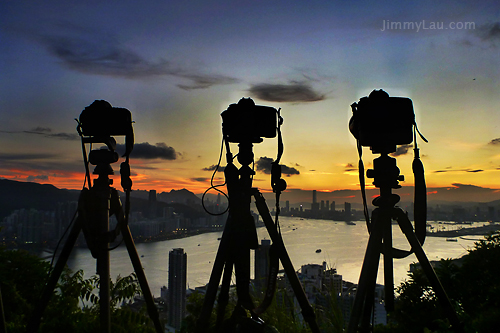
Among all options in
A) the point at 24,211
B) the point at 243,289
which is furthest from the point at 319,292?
the point at 24,211

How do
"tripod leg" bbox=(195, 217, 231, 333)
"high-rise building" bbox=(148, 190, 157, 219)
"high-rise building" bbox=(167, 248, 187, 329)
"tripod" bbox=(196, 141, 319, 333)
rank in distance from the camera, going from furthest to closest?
1. "high-rise building" bbox=(148, 190, 157, 219)
2. "high-rise building" bbox=(167, 248, 187, 329)
3. "tripod" bbox=(196, 141, 319, 333)
4. "tripod leg" bbox=(195, 217, 231, 333)

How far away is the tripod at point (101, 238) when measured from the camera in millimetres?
1754

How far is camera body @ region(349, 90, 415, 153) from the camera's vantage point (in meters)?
1.79

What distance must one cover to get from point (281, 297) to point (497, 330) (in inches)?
62.2

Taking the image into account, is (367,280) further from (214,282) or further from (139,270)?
(139,270)

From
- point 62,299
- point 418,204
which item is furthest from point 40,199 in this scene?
point 418,204

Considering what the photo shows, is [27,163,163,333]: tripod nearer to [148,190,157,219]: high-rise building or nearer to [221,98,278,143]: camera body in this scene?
[221,98,278,143]: camera body

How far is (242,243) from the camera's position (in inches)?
68.0

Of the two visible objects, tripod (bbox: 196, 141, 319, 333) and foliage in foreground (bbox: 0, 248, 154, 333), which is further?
foliage in foreground (bbox: 0, 248, 154, 333)

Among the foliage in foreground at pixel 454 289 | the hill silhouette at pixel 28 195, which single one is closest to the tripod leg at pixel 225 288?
the foliage in foreground at pixel 454 289

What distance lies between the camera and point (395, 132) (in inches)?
71.1

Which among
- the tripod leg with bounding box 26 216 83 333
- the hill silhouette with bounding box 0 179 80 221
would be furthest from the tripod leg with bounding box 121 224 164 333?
the hill silhouette with bounding box 0 179 80 221

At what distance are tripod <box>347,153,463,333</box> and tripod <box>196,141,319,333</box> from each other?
0.29 meters

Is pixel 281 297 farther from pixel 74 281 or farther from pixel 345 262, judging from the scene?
pixel 345 262
